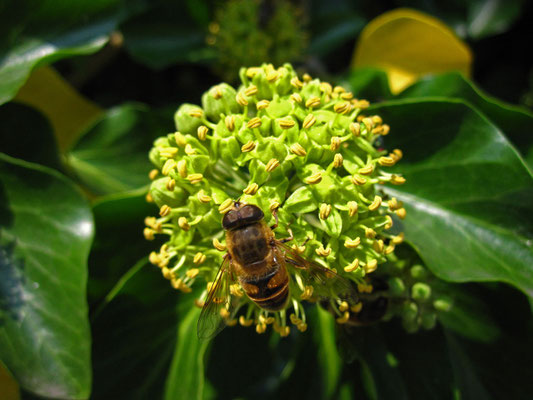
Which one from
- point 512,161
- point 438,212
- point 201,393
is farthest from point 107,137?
point 512,161

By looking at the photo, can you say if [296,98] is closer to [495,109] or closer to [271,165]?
[271,165]

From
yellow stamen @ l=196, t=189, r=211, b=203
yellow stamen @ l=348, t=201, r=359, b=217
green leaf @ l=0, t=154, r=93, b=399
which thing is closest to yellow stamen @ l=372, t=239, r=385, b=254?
yellow stamen @ l=348, t=201, r=359, b=217

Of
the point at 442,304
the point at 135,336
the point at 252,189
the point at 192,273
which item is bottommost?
the point at 135,336

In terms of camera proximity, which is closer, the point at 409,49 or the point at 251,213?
the point at 251,213

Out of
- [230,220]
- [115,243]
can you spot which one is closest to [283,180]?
[230,220]

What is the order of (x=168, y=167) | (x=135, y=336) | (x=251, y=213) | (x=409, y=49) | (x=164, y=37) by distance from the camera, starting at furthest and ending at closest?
1. (x=164, y=37)
2. (x=409, y=49)
3. (x=135, y=336)
4. (x=168, y=167)
5. (x=251, y=213)
